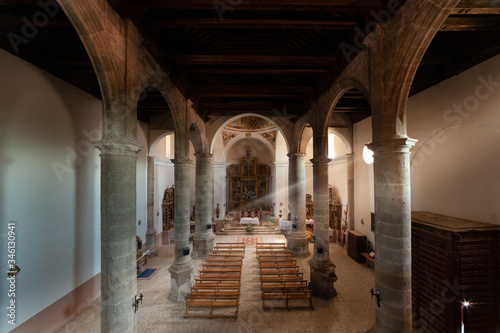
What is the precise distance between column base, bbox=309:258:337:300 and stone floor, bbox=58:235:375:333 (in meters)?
0.21

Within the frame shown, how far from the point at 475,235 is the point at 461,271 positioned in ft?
2.95

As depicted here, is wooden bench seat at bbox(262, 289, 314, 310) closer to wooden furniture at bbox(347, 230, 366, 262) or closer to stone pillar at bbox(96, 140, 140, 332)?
stone pillar at bbox(96, 140, 140, 332)

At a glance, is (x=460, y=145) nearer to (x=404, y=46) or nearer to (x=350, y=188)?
(x=404, y=46)

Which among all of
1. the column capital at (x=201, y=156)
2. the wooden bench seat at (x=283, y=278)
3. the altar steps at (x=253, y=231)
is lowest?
the altar steps at (x=253, y=231)

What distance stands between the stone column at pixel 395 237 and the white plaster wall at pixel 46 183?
8.07 metres

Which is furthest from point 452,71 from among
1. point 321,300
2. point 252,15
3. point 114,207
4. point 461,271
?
point 114,207

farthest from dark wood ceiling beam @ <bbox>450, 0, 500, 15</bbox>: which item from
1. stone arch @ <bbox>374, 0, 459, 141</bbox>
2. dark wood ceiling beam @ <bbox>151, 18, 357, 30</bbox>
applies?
dark wood ceiling beam @ <bbox>151, 18, 357, 30</bbox>

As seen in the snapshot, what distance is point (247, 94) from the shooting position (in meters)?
9.16

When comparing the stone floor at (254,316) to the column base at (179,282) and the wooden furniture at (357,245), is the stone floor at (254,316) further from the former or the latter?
the wooden furniture at (357,245)

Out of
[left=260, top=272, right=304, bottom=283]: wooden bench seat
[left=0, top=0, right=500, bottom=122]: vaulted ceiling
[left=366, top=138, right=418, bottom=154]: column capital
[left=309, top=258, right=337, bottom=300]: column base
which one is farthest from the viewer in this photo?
[left=260, top=272, right=304, bottom=283]: wooden bench seat

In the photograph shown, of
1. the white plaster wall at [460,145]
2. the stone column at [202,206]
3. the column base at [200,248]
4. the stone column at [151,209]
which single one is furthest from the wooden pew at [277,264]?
the stone column at [151,209]

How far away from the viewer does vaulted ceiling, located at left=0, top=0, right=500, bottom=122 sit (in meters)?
4.40

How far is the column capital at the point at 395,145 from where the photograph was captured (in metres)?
4.21

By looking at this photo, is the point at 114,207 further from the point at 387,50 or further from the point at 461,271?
the point at 461,271
